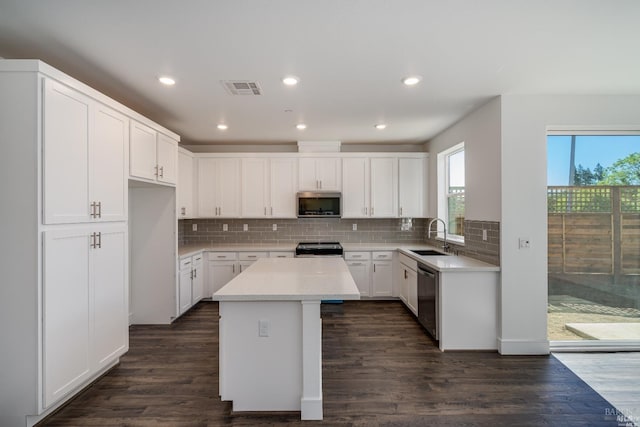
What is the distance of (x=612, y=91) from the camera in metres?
3.08

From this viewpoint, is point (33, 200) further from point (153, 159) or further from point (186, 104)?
point (186, 104)

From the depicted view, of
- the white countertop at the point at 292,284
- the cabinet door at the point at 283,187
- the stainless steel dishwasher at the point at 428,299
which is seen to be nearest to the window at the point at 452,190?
the stainless steel dishwasher at the point at 428,299

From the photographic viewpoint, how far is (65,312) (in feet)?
7.45

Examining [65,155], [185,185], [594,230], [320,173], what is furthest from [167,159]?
[594,230]

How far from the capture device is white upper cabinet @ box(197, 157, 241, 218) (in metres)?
5.21

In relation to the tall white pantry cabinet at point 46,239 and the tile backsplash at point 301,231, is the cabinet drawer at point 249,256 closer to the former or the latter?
the tile backsplash at point 301,231

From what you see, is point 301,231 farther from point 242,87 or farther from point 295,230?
point 242,87

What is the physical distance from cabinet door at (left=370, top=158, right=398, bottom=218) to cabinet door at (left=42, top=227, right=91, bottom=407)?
3929mm

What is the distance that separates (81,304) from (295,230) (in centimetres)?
346

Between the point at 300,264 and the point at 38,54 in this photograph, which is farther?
the point at 300,264

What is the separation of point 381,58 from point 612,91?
2.45m

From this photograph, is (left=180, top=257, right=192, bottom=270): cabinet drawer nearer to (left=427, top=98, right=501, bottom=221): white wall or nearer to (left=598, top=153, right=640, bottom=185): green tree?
(left=427, top=98, right=501, bottom=221): white wall

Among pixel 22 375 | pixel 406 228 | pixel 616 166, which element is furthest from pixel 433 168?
pixel 22 375

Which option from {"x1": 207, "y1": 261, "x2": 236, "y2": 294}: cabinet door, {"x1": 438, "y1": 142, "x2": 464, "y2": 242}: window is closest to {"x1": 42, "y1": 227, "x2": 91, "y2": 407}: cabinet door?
{"x1": 207, "y1": 261, "x2": 236, "y2": 294}: cabinet door
